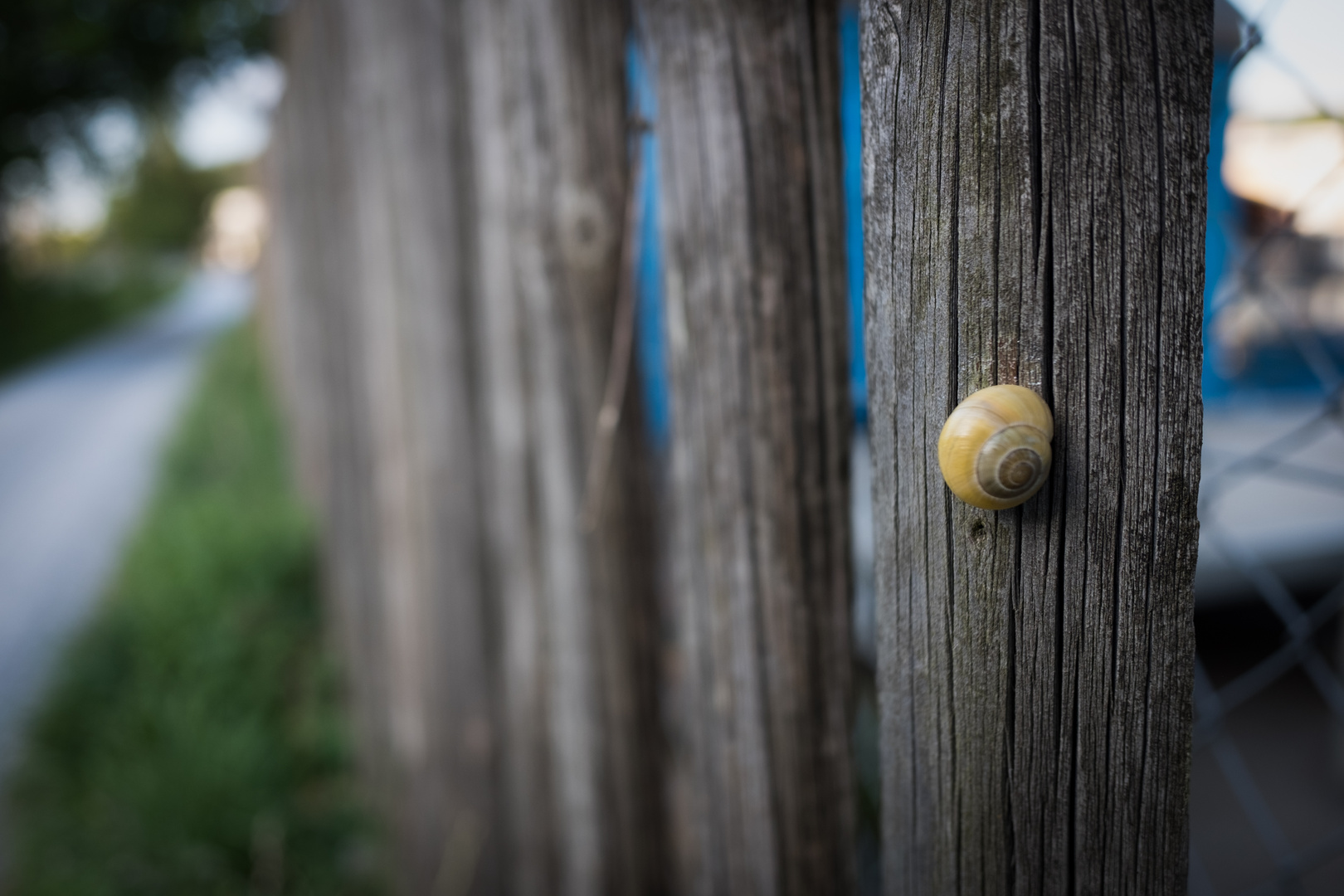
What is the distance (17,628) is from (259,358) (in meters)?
5.79

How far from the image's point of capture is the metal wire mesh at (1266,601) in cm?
236

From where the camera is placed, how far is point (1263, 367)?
13.7ft

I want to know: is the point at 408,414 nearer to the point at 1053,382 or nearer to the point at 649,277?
the point at 649,277

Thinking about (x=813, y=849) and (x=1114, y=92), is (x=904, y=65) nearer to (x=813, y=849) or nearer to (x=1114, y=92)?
(x=1114, y=92)

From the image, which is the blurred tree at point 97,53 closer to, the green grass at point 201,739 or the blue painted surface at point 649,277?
the green grass at point 201,739

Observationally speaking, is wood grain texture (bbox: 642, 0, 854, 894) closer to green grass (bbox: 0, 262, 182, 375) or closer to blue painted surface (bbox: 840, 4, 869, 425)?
blue painted surface (bbox: 840, 4, 869, 425)

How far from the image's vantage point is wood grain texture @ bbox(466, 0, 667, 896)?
1.24 m

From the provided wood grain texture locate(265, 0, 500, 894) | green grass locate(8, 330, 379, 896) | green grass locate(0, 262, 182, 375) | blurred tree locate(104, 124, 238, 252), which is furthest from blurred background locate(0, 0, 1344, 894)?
blurred tree locate(104, 124, 238, 252)

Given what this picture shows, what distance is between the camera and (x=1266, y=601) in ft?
6.10

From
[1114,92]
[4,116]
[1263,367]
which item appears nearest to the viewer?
[1114,92]

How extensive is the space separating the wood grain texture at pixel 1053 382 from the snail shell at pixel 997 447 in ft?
0.09

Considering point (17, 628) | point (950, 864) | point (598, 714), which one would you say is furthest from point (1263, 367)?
point (17, 628)

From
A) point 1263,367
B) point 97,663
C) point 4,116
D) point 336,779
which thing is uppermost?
point 4,116

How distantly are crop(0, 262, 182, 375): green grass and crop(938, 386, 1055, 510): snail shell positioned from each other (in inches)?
631
